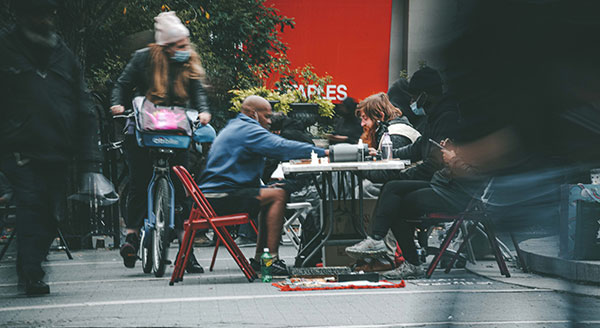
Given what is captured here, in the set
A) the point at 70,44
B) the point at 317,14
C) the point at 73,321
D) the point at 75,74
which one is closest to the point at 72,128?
the point at 75,74

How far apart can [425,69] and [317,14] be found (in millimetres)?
20307

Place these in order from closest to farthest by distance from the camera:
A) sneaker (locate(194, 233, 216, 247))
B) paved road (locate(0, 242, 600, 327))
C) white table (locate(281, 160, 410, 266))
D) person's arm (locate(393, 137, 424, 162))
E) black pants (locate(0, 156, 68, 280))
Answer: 1. paved road (locate(0, 242, 600, 327))
2. black pants (locate(0, 156, 68, 280))
3. white table (locate(281, 160, 410, 266))
4. person's arm (locate(393, 137, 424, 162))
5. sneaker (locate(194, 233, 216, 247))

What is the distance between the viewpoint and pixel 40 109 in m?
5.59

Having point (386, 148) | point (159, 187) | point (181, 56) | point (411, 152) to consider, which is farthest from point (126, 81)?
point (411, 152)

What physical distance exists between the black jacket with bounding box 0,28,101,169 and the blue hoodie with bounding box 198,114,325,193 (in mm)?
2032

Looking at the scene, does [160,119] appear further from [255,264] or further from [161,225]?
[255,264]

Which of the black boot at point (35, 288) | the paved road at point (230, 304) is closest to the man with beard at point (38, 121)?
the black boot at point (35, 288)

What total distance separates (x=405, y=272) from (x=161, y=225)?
206 cm

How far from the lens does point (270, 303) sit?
5855 millimetres

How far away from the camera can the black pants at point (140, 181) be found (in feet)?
24.9

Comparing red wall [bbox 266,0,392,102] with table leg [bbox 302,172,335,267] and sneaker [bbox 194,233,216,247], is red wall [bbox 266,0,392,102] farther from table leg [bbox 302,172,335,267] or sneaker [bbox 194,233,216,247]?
table leg [bbox 302,172,335,267]

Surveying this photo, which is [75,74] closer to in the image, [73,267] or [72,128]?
[72,128]

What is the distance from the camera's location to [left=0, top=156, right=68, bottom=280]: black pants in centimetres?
572

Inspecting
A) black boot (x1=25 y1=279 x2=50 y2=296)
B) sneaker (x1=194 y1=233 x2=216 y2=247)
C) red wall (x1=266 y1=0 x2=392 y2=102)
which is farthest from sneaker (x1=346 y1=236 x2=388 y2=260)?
red wall (x1=266 y1=0 x2=392 y2=102)
